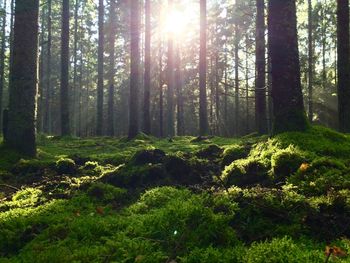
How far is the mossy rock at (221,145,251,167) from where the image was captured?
8.40 m

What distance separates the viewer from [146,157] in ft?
27.9

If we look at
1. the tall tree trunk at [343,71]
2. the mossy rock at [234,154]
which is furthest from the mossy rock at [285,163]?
the tall tree trunk at [343,71]

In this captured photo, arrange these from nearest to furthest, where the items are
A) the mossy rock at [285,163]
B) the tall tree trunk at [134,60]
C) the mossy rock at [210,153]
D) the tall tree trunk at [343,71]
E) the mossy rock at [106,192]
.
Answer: the mossy rock at [285,163], the mossy rock at [106,192], the mossy rock at [210,153], the tall tree trunk at [343,71], the tall tree trunk at [134,60]

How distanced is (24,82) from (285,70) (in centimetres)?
705

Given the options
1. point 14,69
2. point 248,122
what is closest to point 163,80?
point 248,122

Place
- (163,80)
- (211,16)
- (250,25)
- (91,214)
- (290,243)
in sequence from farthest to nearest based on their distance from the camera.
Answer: (250,25), (163,80), (211,16), (91,214), (290,243)

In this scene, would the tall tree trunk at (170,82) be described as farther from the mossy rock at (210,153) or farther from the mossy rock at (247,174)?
the mossy rock at (247,174)

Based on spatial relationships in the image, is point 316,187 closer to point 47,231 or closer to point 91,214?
point 91,214

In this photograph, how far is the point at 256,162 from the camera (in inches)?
269

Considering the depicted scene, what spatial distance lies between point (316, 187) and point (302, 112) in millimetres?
2672

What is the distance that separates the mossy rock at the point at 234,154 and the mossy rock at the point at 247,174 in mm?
1339

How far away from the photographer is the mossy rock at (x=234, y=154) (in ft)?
27.6

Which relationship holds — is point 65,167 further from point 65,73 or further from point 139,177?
point 65,73

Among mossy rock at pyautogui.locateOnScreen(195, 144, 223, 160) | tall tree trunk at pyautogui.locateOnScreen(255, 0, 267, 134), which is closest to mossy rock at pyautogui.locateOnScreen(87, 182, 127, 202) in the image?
mossy rock at pyautogui.locateOnScreen(195, 144, 223, 160)
